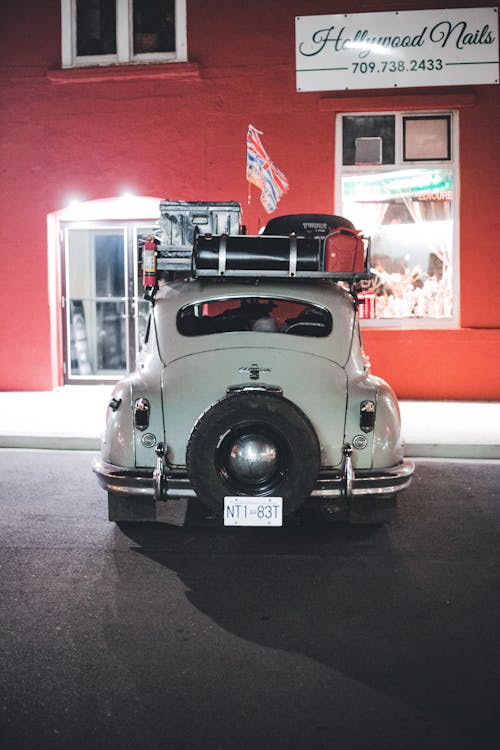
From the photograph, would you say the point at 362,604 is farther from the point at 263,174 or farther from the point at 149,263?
the point at 263,174

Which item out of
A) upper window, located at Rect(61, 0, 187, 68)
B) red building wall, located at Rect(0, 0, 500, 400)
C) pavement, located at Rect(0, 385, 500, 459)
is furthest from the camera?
upper window, located at Rect(61, 0, 187, 68)

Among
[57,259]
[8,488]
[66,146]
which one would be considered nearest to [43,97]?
[66,146]

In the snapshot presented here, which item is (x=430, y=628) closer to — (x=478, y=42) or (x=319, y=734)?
(x=319, y=734)

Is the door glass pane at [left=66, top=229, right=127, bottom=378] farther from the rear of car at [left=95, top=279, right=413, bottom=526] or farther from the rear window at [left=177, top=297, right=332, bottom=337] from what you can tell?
the rear of car at [left=95, top=279, right=413, bottom=526]

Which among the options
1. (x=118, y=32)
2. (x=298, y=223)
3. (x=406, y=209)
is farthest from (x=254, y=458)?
(x=118, y=32)

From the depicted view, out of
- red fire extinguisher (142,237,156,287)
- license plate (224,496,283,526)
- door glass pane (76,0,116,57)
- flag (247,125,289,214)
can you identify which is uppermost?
door glass pane (76,0,116,57)

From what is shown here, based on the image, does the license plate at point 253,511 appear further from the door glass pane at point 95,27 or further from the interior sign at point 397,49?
the door glass pane at point 95,27

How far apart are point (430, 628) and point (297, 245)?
2929 mm

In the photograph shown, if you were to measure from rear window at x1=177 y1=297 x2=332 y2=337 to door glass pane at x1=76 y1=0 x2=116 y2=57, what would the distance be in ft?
22.2

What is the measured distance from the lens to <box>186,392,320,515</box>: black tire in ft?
15.9

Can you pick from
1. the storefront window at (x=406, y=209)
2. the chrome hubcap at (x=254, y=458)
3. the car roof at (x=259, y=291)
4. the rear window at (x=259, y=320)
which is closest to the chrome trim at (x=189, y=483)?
the chrome hubcap at (x=254, y=458)

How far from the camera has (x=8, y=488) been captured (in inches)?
283

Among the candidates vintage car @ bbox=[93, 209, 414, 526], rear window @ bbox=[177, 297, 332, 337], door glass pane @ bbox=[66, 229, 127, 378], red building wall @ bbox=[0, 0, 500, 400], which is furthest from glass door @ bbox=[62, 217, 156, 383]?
vintage car @ bbox=[93, 209, 414, 526]

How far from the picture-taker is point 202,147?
11961mm
